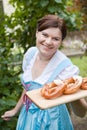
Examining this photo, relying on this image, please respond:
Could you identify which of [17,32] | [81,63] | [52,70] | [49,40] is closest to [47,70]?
[52,70]

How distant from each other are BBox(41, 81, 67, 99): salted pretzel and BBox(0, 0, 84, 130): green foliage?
640 millimetres

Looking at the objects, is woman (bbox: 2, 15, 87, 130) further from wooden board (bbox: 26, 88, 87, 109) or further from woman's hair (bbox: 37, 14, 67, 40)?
wooden board (bbox: 26, 88, 87, 109)

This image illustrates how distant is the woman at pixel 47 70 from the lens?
4.68 ft

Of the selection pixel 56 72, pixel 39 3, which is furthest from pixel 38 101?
pixel 39 3

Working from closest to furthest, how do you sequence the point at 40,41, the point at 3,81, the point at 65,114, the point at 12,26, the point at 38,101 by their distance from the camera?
the point at 38,101 → the point at 40,41 → the point at 65,114 → the point at 3,81 → the point at 12,26

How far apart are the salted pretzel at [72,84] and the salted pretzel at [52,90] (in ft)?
0.07

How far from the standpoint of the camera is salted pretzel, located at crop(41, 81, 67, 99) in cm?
127

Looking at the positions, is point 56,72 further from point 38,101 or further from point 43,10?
point 43,10

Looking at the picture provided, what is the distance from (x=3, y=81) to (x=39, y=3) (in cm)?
62

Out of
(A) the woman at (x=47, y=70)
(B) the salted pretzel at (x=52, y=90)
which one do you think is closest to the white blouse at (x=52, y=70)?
(A) the woman at (x=47, y=70)

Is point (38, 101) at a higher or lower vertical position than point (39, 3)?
lower

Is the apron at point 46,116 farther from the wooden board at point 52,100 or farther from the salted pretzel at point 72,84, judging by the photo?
the wooden board at point 52,100

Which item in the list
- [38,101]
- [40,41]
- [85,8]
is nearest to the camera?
[38,101]

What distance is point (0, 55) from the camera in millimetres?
2100
